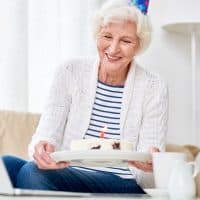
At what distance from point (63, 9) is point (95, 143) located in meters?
1.33

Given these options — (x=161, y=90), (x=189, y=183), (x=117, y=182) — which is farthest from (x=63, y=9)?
(x=189, y=183)

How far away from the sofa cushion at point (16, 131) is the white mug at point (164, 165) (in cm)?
97

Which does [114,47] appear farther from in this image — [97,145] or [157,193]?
[157,193]

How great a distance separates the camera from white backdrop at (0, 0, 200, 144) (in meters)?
2.56

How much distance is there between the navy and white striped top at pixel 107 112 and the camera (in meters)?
2.00

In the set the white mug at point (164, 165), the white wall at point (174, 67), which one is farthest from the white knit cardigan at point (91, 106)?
the white wall at point (174, 67)

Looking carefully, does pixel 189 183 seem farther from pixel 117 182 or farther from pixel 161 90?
pixel 161 90

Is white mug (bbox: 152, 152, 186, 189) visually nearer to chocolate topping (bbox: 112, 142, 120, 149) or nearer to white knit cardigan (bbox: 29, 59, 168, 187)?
chocolate topping (bbox: 112, 142, 120, 149)

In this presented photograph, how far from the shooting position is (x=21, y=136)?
235 cm

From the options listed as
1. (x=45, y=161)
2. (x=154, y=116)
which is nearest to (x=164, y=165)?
(x=45, y=161)

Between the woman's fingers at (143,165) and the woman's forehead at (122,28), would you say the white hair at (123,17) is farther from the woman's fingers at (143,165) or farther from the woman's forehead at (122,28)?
the woman's fingers at (143,165)

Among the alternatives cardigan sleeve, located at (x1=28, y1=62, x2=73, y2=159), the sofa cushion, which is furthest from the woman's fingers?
the sofa cushion

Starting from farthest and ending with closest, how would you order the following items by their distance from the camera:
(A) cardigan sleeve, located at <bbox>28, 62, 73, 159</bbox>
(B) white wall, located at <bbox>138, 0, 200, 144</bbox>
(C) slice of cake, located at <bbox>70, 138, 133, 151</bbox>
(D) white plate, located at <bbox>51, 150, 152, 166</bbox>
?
(B) white wall, located at <bbox>138, 0, 200, 144</bbox>
(A) cardigan sleeve, located at <bbox>28, 62, 73, 159</bbox>
(C) slice of cake, located at <bbox>70, 138, 133, 151</bbox>
(D) white plate, located at <bbox>51, 150, 152, 166</bbox>

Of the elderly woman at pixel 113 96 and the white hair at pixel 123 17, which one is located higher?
the white hair at pixel 123 17
